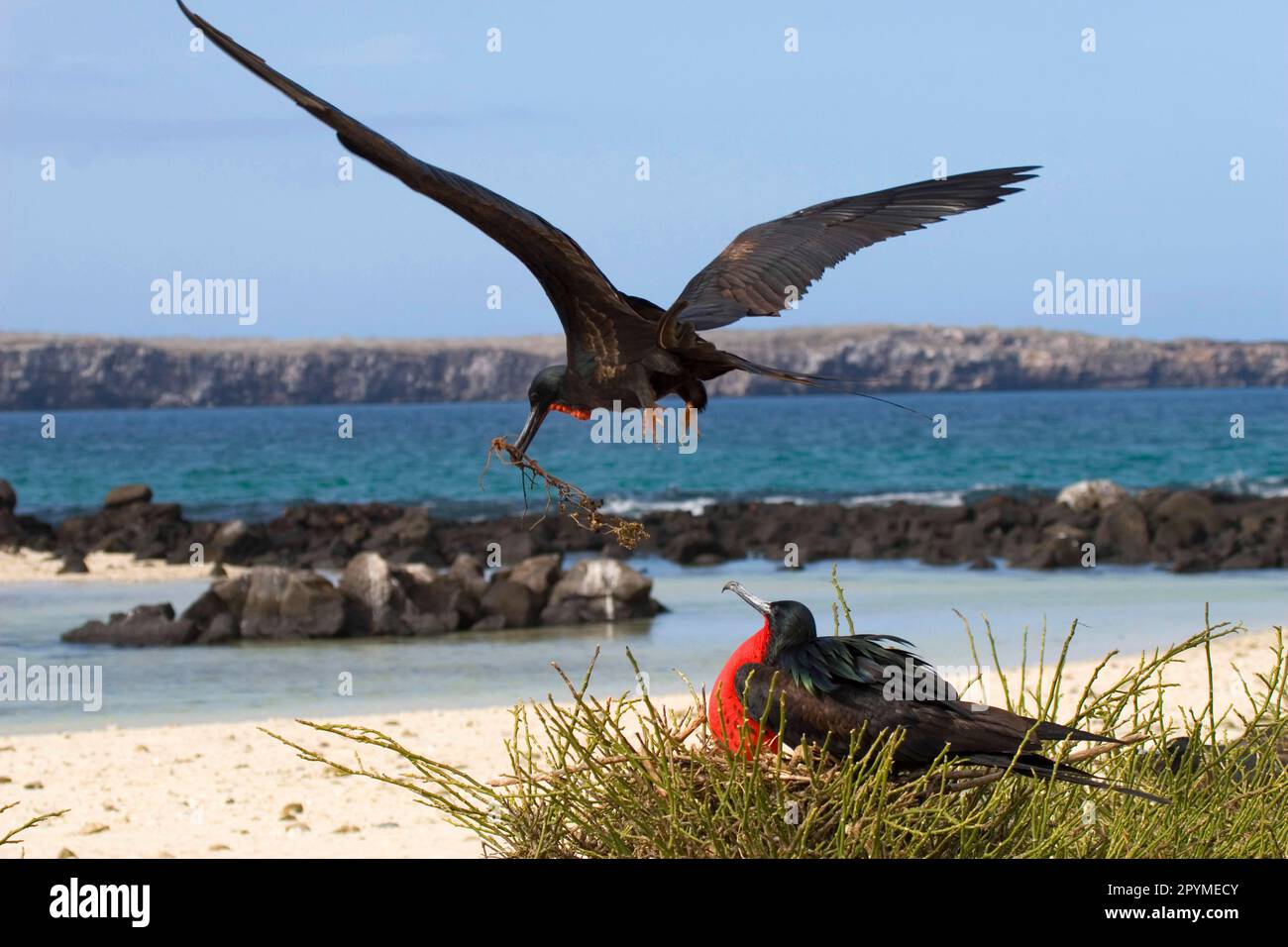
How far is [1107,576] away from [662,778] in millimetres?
16217

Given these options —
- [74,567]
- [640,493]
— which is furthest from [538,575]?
[640,493]

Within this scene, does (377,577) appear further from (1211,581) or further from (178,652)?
(1211,581)

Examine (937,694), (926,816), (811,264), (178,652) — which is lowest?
(178,652)

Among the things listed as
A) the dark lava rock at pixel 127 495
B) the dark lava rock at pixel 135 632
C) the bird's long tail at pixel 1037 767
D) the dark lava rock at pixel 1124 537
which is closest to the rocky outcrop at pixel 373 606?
the dark lava rock at pixel 135 632

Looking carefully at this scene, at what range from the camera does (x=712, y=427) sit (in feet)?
189

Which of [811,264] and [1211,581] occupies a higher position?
[811,264]

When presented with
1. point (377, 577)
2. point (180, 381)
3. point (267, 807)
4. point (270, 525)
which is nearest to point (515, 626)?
point (377, 577)

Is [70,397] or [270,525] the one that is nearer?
[270,525]

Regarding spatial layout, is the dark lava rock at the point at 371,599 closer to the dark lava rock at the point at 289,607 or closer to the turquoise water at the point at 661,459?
the dark lava rock at the point at 289,607

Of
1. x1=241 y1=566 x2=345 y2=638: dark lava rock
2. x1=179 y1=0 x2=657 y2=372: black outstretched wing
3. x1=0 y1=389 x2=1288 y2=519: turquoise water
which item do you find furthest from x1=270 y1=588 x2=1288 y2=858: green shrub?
x1=0 y1=389 x2=1288 y2=519: turquoise water

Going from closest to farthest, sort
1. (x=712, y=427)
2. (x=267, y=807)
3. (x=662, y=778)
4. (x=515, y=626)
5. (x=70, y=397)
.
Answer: (x=662, y=778) → (x=267, y=807) → (x=515, y=626) → (x=712, y=427) → (x=70, y=397)

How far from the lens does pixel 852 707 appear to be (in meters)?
3.35

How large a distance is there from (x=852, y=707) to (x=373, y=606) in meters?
12.1

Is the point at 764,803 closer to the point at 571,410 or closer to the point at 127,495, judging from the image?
the point at 571,410
